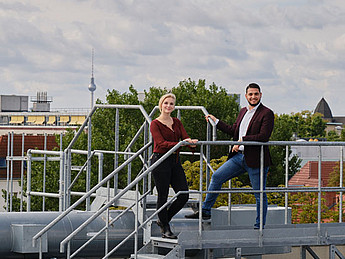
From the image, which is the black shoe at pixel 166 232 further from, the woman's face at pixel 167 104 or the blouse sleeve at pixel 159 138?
the woman's face at pixel 167 104

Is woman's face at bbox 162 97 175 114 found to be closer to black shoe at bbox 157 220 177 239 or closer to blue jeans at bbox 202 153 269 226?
blue jeans at bbox 202 153 269 226

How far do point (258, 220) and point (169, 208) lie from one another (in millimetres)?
1160

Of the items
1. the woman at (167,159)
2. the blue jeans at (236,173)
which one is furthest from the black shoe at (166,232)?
the blue jeans at (236,173)

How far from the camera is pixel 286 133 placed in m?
50.8

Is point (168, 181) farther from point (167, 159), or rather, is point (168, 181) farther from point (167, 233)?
point (167, 233)

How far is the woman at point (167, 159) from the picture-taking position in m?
9.95

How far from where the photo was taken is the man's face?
1027 cm

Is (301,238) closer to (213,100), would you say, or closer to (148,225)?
(148,225)

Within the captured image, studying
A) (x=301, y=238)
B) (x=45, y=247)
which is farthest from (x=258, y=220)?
(x=45, y=247)

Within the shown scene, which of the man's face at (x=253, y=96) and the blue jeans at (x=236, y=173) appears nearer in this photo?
the man's face at (x=253, y=96)

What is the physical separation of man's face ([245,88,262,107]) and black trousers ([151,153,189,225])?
3.72 feet

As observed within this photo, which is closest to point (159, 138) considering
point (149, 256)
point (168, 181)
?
point (168, 181)

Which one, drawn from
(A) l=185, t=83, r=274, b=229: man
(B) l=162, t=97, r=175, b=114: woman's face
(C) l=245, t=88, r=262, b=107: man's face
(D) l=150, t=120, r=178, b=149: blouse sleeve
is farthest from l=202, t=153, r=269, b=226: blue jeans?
(B) l=162, t=97, r=175, b=114: woman's face

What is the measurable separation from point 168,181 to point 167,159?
0.92 feet
